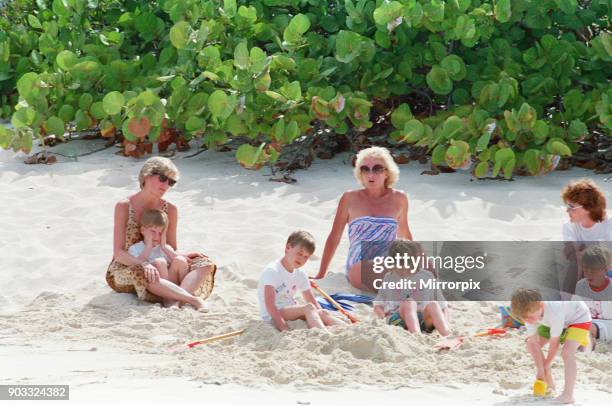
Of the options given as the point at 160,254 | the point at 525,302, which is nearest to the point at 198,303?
the point at 160,254

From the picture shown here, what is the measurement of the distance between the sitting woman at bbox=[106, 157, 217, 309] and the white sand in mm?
93

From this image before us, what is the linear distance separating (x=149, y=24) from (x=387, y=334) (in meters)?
4.30

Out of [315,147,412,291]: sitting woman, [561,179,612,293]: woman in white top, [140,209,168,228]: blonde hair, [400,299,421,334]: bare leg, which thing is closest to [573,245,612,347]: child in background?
[561,179,612,293]: woman in white top

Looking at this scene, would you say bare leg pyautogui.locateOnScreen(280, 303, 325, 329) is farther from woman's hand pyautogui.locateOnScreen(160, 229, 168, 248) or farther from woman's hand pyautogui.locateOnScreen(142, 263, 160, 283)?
woman's hand pyautogui.locateOnScreen(160, 229, 168, 248)

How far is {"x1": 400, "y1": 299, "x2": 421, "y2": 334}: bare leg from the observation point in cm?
450

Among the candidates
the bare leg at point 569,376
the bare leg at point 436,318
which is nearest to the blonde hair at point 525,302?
the bare leg at point 569,376

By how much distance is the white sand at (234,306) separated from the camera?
12.4 ft

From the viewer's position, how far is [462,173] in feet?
23.4

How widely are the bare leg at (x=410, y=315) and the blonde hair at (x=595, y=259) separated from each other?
2.22ft

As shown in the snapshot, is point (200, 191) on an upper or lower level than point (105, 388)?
upper

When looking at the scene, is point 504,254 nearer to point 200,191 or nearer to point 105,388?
point 200,191

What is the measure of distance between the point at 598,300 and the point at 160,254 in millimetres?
1925

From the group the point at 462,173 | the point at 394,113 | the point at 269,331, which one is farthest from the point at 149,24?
the point at 269,331

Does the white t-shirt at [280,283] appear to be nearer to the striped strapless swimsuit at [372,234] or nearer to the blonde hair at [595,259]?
the striped strapless swimsuit at [372,234]
